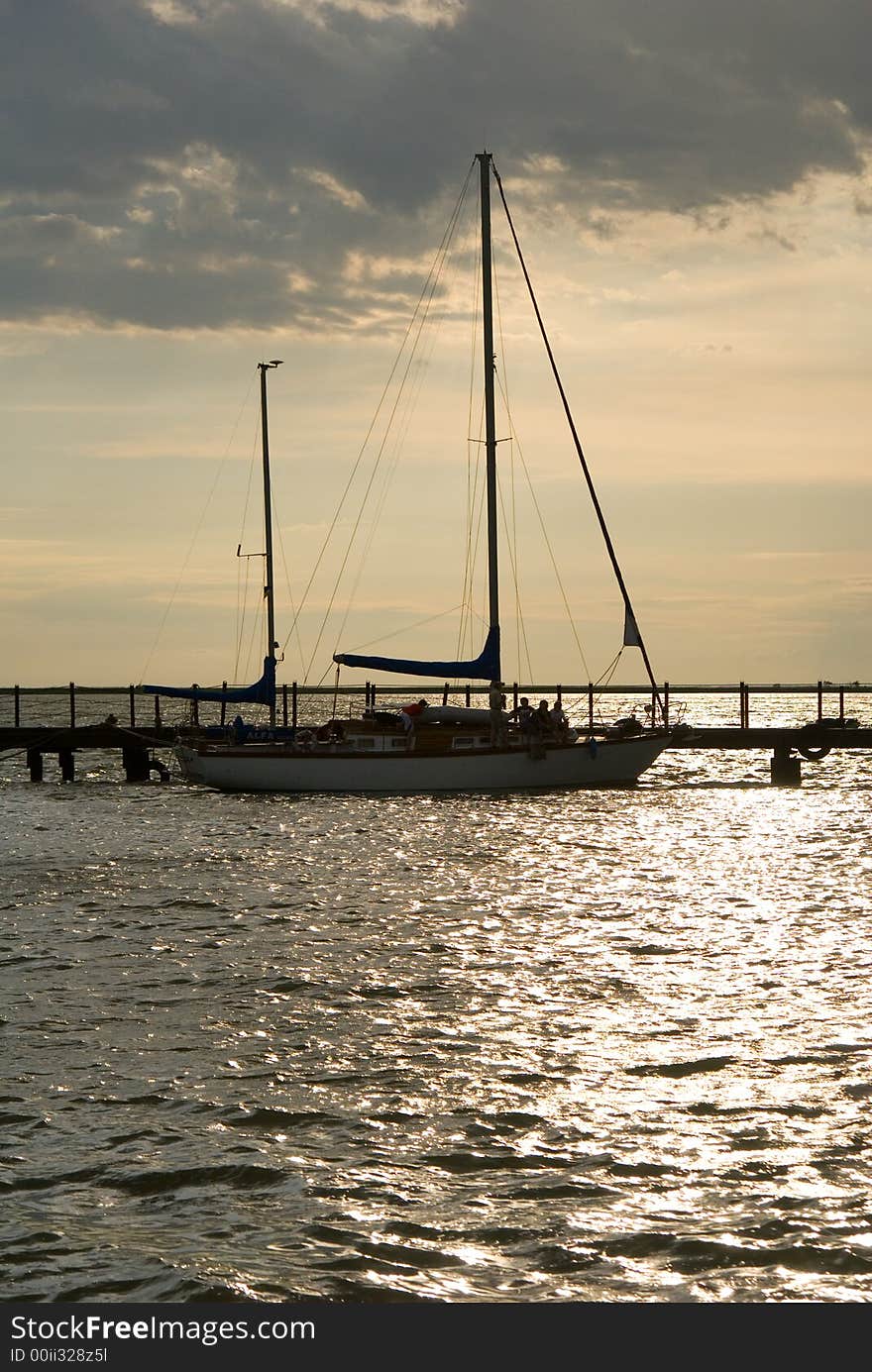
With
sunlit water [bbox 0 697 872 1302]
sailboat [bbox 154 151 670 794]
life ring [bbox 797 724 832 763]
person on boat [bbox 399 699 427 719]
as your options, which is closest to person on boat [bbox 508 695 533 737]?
sailboat [bbox 154 151 670 794]

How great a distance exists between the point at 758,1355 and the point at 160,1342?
8.33ft

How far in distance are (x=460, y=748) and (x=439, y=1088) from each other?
96.8ft

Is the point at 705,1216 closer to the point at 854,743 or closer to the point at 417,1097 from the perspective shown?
the point at 417,1097

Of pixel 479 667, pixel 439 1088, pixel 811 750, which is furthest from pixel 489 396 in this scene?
pixel 439 1088

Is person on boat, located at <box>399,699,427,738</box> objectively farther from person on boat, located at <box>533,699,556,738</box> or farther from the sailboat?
person on boat, located at <box>533,699,556,738</box>

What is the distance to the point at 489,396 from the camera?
138 feet

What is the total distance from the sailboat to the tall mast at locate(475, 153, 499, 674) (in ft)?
0.09

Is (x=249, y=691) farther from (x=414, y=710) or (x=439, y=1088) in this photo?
(x=439, y=1088)

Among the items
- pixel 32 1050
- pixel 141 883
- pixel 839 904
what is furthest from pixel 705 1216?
pixel 141 883

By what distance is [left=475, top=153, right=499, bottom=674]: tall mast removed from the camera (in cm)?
4059

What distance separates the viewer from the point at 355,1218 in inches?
320

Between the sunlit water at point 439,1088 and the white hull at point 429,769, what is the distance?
1646cm

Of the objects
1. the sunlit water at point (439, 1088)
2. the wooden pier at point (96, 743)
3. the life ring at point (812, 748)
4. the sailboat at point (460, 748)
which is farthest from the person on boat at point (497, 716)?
the sunlit water at point (439, 1088)

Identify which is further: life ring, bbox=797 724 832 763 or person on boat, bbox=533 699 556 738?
life ring, bbox=797 724 832 763
